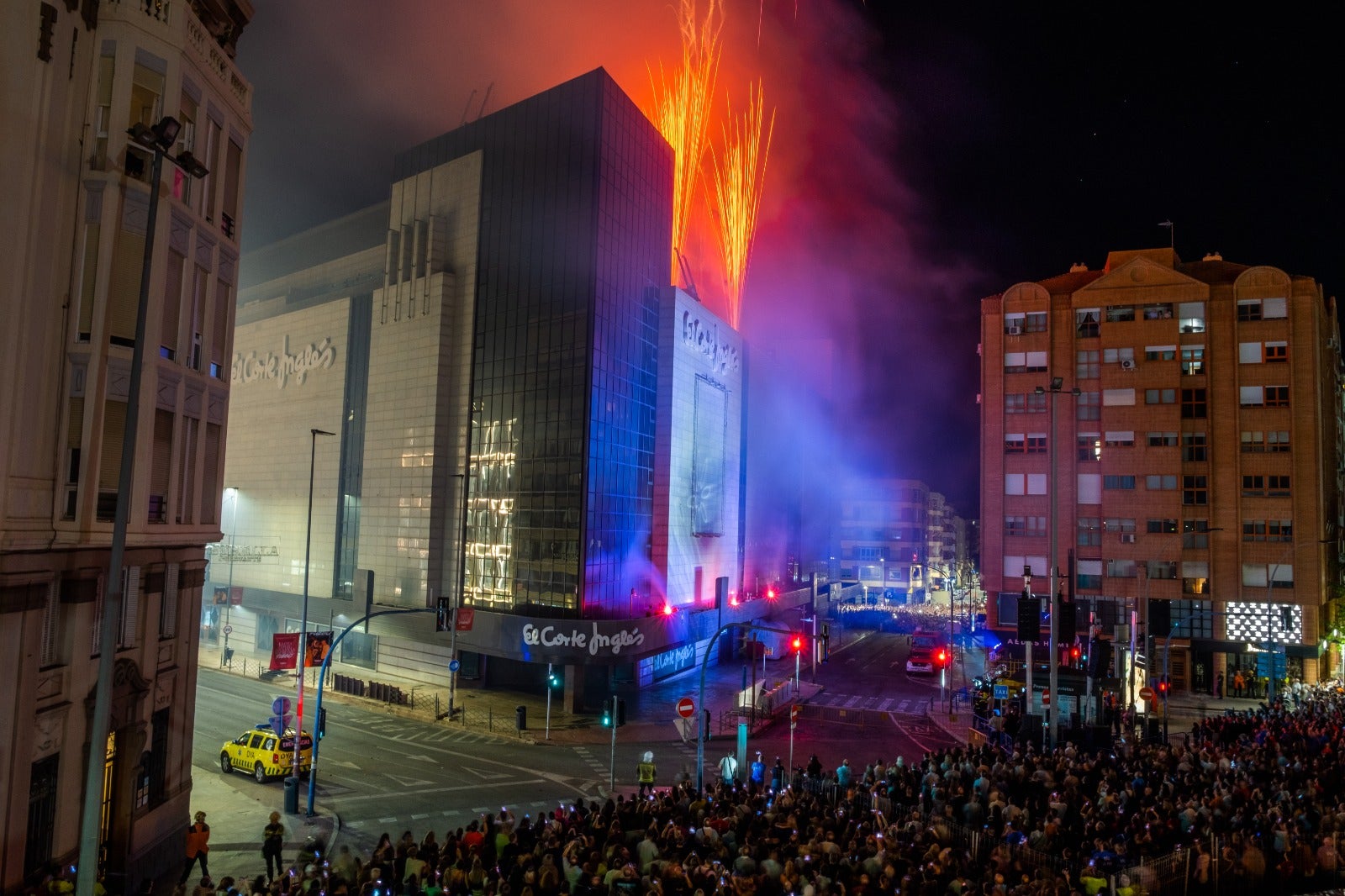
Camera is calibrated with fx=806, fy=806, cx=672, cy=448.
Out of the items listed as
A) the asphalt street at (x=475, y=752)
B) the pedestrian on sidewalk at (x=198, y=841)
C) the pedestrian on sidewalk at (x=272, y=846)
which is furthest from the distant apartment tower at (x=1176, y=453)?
the pedestrian on sidewalk at (x=198, y=841)

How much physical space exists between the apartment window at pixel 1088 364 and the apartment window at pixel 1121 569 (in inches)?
556

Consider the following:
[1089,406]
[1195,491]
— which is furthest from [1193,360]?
[1195,491]

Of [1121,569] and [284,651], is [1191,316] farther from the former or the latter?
[284,651]

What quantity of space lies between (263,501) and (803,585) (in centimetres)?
5175

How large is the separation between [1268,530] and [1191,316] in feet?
53.3

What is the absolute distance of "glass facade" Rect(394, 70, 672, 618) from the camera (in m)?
48.4

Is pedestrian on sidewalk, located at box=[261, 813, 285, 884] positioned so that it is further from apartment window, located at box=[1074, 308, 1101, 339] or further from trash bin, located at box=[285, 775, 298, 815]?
apartment window, located at box=[1074, 308, 1101, 339]

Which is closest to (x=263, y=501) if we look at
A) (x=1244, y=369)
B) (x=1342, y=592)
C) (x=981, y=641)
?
(x=981, y=641)

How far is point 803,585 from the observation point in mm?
84625

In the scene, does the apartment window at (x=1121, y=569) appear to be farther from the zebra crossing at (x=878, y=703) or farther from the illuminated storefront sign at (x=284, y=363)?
the illuminated storefront sign at (x=284, y=363)

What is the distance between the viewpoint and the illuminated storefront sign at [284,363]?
61281mm

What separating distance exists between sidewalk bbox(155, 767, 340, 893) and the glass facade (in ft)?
67.5

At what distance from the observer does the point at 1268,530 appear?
5709 cm

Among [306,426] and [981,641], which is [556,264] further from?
[981,641]
